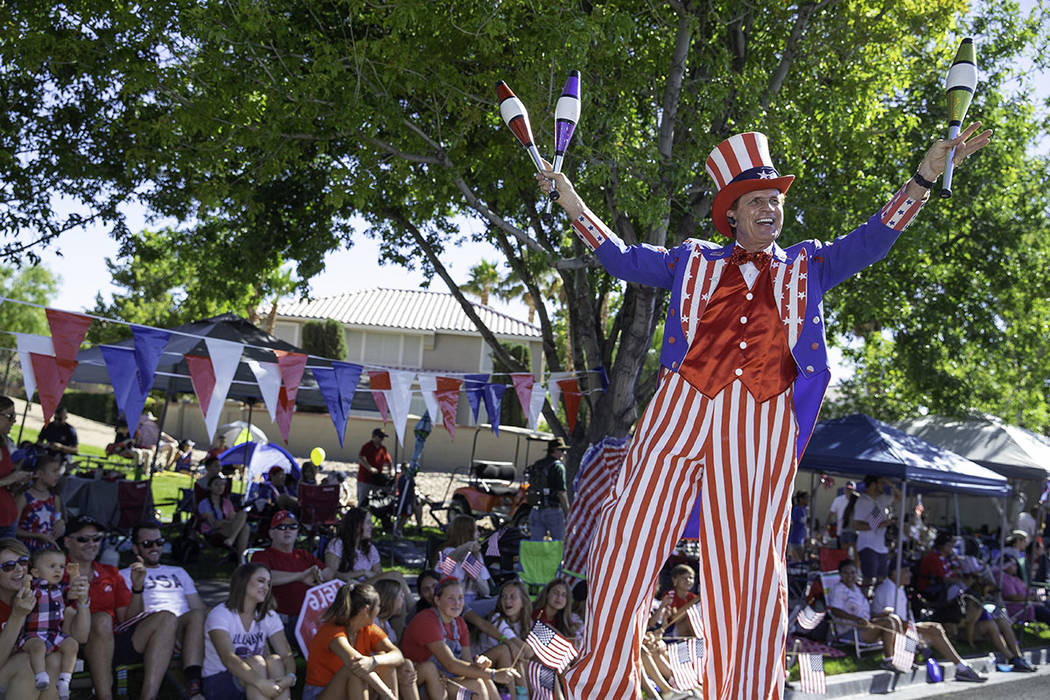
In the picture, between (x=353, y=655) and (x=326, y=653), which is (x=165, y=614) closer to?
(x=326, y=653)

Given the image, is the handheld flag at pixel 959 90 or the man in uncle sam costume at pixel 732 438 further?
the man in uncle sam costume at pixel 732 438

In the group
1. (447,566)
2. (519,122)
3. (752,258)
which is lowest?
(447,566)

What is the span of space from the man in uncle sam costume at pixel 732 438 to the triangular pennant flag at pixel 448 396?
6.33 m

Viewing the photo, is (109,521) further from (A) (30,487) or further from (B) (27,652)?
(B) (27,652)

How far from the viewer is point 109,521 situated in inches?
415

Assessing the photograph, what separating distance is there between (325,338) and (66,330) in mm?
26545

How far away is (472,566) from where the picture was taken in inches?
303

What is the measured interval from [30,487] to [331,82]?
419 cm

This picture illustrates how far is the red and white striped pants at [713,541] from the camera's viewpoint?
328cm

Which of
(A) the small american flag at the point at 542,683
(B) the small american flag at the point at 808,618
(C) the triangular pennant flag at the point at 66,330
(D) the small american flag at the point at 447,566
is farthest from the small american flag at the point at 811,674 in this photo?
(C) the triangular pennant flag at the point at 66,330

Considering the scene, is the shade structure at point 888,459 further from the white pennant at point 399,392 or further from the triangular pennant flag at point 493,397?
the white pennant at point 399,392

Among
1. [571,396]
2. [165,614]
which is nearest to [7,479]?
[165,614]

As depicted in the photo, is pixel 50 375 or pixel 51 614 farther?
pixel 50 375

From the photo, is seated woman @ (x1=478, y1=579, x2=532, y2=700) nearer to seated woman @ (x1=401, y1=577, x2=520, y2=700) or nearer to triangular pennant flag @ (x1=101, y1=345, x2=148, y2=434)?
seated woman @ (x1=401, y1=577, x2=520, y2=700)
